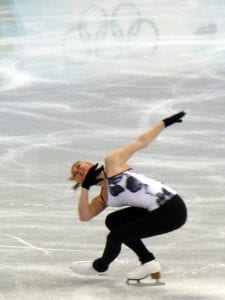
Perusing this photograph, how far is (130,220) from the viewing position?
5320 millimetres

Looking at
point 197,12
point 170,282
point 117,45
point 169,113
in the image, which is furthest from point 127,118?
point 197,12

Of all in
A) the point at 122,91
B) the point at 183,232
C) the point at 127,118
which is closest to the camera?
the point at 183,232

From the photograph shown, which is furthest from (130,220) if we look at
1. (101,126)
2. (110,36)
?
(110,36)

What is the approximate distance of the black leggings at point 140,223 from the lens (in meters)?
5.21

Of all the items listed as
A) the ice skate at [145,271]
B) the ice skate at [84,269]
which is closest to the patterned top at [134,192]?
the ice skate at [145,271]

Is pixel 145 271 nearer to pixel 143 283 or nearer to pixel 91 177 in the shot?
pixel 143 283

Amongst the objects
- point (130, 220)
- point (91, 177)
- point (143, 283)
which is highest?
point (91, 177)

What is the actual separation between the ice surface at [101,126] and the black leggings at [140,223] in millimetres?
269

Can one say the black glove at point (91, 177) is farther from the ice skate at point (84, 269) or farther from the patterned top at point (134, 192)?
the ice skate at point (84, 269)

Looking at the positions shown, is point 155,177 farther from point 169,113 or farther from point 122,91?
point 122,91

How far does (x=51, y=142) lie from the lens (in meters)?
8.88

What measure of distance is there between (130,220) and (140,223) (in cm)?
11

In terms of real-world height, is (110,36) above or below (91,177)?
below

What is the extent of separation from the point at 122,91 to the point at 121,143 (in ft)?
5.97
